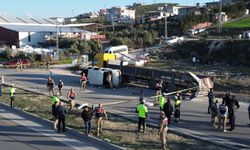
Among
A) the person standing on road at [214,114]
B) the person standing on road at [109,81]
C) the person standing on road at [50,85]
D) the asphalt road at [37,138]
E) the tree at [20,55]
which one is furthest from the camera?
the tree at [20,55]

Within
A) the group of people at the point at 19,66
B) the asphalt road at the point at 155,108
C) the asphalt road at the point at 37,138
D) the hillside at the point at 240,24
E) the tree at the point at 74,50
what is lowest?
the asphalt road at the point at 37,138

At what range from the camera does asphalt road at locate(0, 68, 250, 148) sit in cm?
1897

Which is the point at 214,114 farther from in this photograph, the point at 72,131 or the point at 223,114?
the point at 72,131

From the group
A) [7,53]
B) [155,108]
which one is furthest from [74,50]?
[155,108]

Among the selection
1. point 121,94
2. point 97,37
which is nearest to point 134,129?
point 121,94

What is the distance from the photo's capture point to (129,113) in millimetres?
24125

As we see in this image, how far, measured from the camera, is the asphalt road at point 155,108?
19.0 meters

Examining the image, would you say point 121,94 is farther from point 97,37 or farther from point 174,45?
point 97,37

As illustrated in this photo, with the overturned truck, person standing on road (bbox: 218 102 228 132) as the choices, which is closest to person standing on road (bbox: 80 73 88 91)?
the overturned truck

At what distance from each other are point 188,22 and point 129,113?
7434 centimetres

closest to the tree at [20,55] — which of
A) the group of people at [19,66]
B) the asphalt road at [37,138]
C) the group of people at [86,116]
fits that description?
the group of people at [19,66]

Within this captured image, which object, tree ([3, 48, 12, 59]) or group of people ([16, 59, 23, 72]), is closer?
group of people ([16, 59, 23, 72])

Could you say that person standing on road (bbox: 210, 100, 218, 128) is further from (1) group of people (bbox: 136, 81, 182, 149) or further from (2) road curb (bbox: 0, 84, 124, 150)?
(2) road curb (bbox: 0, 84, 124, 150)

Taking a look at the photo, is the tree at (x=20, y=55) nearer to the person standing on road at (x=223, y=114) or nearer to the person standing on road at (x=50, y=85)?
the person standing on road at (x=50, y=85)
